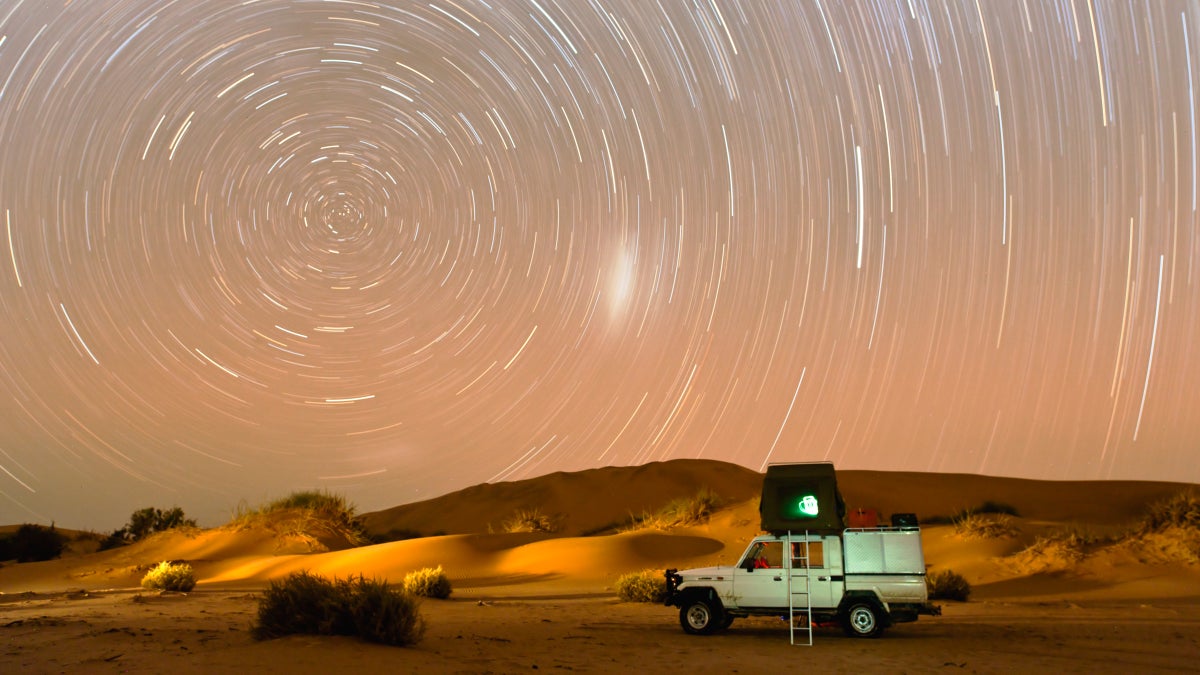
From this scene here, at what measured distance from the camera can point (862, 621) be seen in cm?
1382

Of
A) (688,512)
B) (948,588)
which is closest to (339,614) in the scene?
(948,588)

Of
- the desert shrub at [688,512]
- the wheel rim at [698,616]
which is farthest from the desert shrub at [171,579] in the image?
the desert shrub at [688,512]

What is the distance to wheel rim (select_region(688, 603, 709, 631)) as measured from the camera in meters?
14.4

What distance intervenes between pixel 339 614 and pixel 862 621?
7963 mm

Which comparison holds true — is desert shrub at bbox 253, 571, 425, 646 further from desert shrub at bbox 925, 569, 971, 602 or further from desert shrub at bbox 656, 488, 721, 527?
desert shrub at bbox 656, 488, 721, 527

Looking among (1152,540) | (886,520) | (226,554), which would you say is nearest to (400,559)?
(226,554)

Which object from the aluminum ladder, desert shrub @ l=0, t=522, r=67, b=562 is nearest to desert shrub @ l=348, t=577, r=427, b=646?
the aluminum ladder

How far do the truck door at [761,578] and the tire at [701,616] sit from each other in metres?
0.41

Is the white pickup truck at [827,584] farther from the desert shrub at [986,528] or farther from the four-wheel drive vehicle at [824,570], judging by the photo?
the desert shrub at [986,528]

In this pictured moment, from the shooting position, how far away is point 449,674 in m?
9.05

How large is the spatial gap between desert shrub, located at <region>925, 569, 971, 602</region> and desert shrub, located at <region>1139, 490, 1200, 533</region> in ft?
23.5

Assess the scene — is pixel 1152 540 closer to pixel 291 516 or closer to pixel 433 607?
pixel 433 607

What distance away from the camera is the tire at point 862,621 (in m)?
13.7

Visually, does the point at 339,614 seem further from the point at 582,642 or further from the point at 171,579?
the point at 171,579
